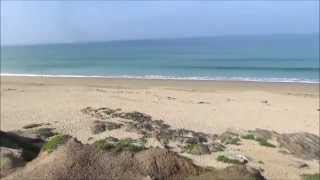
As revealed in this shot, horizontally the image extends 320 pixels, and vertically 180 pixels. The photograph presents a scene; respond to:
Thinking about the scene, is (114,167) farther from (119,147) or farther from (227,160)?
(227,160)

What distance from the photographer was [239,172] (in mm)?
7535

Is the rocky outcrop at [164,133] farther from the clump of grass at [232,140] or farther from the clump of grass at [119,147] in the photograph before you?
the clump of grass at [119,147]

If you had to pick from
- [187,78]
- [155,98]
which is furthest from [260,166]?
[187,78]

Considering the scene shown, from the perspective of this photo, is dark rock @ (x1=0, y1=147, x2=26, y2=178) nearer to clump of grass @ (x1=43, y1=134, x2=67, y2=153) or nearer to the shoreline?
clump of grass @ (x1=43, y1=134, x2=67, y2=153)

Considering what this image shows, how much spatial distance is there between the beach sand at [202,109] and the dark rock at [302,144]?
63 centimetres

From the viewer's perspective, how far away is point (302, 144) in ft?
60.8

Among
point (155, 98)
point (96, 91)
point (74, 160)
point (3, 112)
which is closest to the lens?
point (74, 160)

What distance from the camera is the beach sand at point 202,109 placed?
18.7m

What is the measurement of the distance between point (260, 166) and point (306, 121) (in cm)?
993

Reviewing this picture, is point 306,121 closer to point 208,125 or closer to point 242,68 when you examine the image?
point 208,125

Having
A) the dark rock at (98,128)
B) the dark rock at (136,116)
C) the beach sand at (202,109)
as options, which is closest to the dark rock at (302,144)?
the beach sand at (202,109)

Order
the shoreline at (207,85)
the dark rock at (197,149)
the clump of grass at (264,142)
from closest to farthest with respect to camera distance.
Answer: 1. the dark rock at (197,149)
2. the clump of grass at (264,142)
3. the shoreline at (207,85)

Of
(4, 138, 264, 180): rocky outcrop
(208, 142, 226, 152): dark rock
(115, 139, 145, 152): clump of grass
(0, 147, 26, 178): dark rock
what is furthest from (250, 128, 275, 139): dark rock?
(4, 138, 264, 180): rocky outcrop

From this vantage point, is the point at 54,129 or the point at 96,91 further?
the point at 96,91
